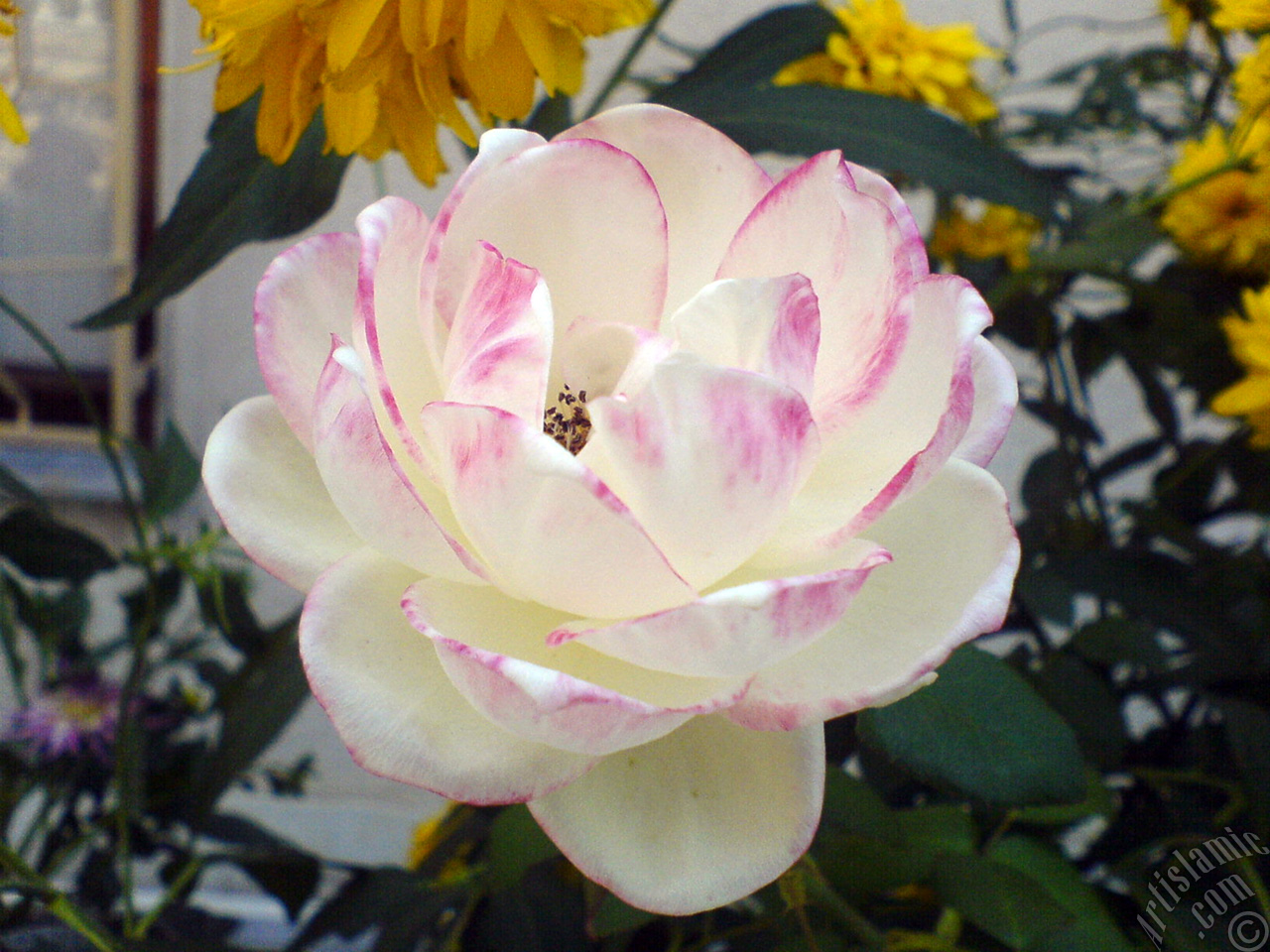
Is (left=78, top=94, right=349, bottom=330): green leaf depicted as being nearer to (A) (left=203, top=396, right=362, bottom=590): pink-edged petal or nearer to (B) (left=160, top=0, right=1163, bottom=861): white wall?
(A) (left=203, top=396, right=362, bottom=590): pink-edged petal

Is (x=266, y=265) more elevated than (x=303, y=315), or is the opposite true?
(x=303, y=315)

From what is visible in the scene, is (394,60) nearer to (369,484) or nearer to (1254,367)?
(369,484)

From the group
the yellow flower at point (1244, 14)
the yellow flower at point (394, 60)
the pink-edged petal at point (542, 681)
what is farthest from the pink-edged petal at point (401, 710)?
the yellow flower at point (1244, 14)

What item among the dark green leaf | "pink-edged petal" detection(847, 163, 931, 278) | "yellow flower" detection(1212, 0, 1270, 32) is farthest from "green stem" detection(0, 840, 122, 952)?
"yellow flower" detection(1212, 0, 1270, 32)

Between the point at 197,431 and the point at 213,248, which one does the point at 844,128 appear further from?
the point at 197,431

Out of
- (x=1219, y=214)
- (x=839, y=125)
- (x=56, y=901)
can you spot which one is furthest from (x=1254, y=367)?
(x=56, y=901)
